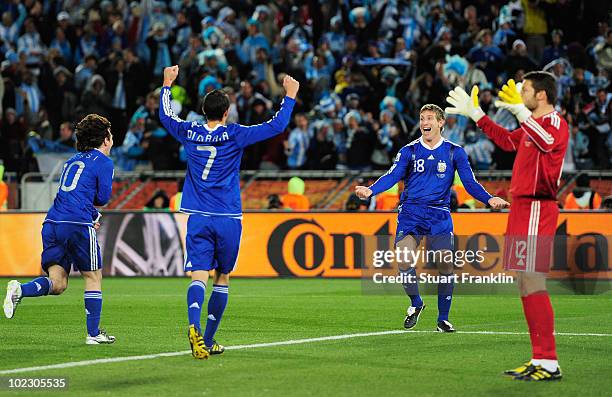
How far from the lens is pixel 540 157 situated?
876cm

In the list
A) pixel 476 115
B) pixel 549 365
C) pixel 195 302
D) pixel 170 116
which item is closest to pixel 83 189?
pixel 170 116

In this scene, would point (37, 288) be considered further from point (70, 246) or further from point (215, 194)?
point (215, 194)

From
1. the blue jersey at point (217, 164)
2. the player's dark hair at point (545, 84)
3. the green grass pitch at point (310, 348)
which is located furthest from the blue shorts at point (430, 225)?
the player's dark hair at point (545, 84)

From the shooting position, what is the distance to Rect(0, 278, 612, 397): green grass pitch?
8.15 meters

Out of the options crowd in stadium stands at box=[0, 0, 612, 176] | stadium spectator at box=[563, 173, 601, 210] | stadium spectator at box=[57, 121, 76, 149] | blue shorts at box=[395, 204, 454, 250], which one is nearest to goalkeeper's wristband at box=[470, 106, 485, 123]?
blue shorts at box=[395, 204, 454, 250]

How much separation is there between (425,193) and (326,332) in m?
1.94

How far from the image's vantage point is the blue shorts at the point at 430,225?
41.5 feet

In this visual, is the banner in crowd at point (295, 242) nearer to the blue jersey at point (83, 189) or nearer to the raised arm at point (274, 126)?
the blue jersey at point (83, 189)

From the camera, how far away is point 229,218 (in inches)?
386

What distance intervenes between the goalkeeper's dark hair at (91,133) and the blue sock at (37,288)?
4.30 ft

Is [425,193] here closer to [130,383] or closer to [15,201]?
[130,383]

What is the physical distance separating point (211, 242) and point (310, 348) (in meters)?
1.50

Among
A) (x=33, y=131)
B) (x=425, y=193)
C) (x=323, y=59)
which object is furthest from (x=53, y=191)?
(x=425, y=193)

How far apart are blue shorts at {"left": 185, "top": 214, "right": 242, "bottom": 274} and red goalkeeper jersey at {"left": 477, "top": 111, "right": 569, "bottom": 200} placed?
246cm
